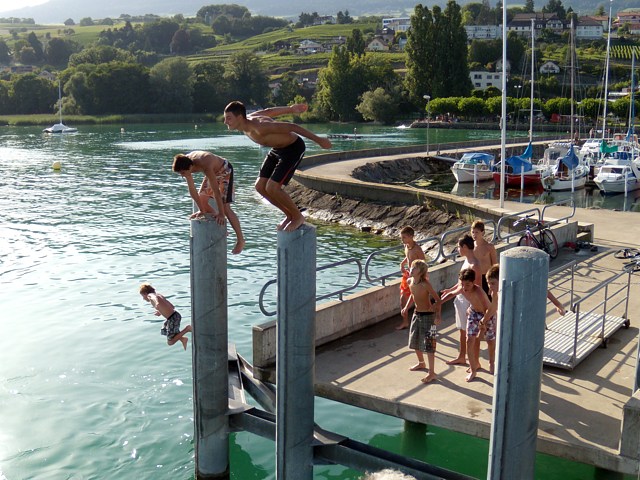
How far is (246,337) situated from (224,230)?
8242mm

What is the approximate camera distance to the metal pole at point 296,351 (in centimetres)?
743

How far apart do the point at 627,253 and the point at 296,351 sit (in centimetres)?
1248

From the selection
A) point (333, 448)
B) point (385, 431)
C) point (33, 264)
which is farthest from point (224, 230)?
point (33, 264)

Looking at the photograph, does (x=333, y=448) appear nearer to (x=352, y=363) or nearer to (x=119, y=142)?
(x=352, y=363)

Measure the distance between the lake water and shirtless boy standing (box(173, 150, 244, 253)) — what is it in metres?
3.85

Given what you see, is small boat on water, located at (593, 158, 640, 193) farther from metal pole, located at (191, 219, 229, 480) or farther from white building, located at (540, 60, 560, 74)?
white building, located at (540, 60, 560, 74)

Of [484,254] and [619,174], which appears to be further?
[619,174]

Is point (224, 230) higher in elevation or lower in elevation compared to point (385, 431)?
higher

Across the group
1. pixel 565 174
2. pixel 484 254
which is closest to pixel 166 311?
pixel 484 254

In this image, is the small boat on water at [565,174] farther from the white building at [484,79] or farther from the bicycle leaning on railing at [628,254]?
the white building at [484,79]

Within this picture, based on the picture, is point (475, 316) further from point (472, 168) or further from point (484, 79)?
point (484, 79)

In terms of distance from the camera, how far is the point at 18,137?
10006cm

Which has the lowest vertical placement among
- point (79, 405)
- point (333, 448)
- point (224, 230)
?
point (79, 405)

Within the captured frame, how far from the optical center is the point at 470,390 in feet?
31.4
